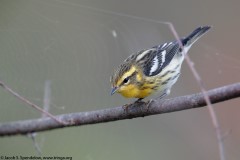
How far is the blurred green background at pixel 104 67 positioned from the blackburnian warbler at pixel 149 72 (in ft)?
4.16

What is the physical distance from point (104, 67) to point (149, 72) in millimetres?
2386

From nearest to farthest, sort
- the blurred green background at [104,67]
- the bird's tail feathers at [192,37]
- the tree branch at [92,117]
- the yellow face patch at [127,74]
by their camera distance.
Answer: the tree branch at [92,117], the yellow face patch at [127,74], the bird's tail feathers at [192,37], the blurred green background at [104,67]

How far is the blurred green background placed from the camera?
589cm

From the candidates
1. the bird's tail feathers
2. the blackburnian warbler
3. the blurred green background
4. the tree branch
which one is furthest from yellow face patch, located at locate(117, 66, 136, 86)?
the blurred green background

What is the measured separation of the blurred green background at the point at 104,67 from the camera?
19.3 feet

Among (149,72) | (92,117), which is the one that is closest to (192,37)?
(149,72)

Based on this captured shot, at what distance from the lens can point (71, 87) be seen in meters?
6.54

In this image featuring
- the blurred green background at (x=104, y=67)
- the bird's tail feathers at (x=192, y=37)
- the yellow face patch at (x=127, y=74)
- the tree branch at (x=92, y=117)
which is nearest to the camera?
the tree branch at (x=92, y=117)

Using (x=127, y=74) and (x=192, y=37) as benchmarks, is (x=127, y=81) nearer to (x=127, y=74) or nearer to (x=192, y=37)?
(x=127, y=74)

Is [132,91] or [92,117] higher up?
[132,91]

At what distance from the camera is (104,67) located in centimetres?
670

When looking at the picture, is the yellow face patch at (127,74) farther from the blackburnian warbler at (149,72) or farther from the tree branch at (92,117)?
the tree branch at (92,117)

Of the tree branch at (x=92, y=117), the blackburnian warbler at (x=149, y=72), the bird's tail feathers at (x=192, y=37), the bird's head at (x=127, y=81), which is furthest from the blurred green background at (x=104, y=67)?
the tree branch at (x=92, y=117)

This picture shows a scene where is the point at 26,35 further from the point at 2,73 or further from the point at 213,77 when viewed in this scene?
the point at 213,77
